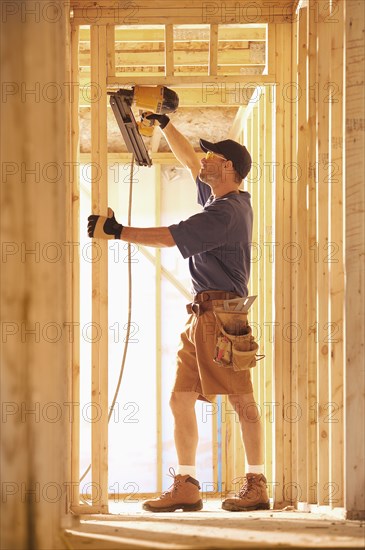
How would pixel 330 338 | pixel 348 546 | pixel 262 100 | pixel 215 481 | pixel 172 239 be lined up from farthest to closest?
pixel 215 481, pixel 262 100, pixel 172 239, pixel 330 338, pixel 348 546

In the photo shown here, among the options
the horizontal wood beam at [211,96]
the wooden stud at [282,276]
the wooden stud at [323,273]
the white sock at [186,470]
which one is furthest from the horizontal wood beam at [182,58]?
the white sock at [186,470]

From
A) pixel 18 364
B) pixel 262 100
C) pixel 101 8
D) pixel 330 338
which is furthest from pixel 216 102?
pixel 18 364

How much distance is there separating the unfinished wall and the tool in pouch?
5.61ft

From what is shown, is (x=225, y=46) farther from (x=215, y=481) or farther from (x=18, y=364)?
(x=18, y=364)

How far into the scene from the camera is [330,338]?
3.61 m

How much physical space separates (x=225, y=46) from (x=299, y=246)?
250cm

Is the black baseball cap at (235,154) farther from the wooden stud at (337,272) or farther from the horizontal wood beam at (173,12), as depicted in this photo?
the wooden stud at (337,272)

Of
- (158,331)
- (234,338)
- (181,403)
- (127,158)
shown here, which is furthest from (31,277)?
(158,331)

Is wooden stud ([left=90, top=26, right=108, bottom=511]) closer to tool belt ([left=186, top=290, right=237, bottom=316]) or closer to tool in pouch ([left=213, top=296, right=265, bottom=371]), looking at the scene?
tool belt ([left=186, top=290, right=237, bottom=316])

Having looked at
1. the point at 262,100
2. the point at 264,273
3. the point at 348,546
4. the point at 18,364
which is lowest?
the point at 348,546

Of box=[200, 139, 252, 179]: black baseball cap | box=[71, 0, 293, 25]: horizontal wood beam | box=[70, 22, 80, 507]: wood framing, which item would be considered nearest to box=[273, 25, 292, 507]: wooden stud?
box=[71, 0, 293, 25]: horizontal wood beam

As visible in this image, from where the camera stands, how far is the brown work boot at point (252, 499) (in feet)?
13.6

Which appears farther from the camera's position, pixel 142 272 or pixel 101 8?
pixel 142 272

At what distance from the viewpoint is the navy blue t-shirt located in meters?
4.11
